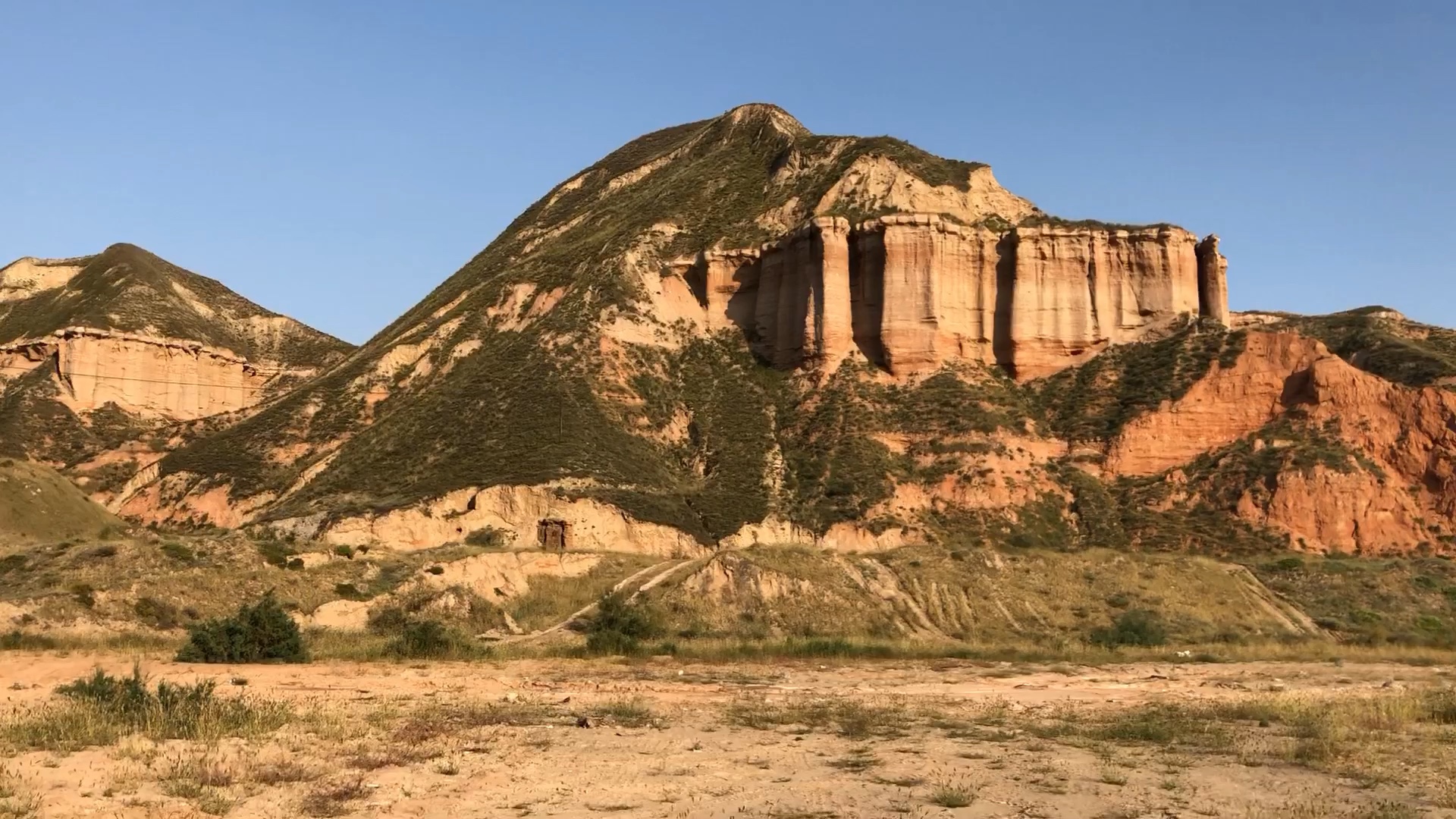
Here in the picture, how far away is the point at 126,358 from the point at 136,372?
3.61 ft

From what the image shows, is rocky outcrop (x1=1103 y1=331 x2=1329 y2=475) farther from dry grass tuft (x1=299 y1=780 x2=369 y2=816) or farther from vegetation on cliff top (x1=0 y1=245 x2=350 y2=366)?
vegetation on cliff top (x1=0 y1=245 x2=350 y2=366)

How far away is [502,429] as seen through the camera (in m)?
51.7

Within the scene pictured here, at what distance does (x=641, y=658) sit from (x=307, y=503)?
29885 millimetres

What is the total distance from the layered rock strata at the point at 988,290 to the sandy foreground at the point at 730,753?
38.3m

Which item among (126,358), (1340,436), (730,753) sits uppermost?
(126,358)

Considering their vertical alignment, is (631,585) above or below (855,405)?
below

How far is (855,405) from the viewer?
5581 centimetres

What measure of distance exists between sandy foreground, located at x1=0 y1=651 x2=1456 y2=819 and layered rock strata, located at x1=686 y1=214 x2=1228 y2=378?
126 ft

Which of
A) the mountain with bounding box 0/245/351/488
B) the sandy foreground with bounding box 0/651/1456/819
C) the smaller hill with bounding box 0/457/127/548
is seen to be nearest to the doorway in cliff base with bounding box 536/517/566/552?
the smaller hill with bounding box 0/457/127/548

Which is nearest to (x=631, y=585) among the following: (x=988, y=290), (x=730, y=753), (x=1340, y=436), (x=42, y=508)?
(x=730, y=753)

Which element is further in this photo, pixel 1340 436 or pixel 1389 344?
pixel 1389 344

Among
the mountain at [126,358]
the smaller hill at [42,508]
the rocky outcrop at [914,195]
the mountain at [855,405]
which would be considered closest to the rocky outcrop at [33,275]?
the mountain at [126,358]

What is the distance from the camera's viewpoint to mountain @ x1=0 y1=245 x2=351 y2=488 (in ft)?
232

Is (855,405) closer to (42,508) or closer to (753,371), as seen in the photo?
(753,371)
